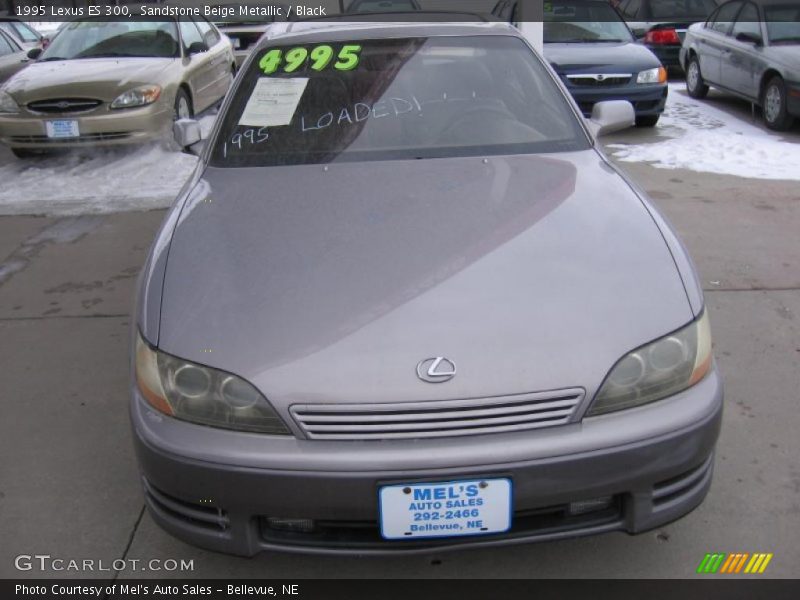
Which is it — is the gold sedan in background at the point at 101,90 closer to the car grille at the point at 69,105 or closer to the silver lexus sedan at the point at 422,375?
the car grille at the point at 69,105

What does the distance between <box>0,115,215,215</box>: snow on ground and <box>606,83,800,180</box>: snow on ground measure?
4.07 m

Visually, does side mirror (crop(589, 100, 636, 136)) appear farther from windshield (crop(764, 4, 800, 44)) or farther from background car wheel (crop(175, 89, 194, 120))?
windshield (crop(764, 4, 800, 44))

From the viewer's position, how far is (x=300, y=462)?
194 cm

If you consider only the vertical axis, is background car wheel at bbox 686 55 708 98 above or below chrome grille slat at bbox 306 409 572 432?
below

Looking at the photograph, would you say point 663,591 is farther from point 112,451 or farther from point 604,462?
point 112,451

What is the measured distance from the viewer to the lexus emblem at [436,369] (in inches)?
77.5

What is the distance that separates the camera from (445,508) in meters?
1.95

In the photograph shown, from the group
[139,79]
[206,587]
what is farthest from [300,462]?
[139,79]

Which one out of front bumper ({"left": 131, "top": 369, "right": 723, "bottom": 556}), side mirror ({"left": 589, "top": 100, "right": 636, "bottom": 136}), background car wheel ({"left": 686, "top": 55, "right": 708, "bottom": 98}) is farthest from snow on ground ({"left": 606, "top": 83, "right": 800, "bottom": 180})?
front bumper ({"left": 131, "top": 369, "right": 723, "bottom": 556})

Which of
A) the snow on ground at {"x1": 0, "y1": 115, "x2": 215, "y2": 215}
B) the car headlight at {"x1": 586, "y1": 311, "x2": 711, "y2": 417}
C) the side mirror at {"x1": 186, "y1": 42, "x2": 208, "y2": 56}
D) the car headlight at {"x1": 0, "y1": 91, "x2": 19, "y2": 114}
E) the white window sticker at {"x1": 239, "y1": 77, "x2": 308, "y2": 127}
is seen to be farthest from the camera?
the side mirror at {"x1": 186, "y1": 42, "x2": 208, "y2": 56}

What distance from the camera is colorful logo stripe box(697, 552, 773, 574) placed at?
92.8 inches

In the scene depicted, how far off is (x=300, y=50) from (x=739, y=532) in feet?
8.38
